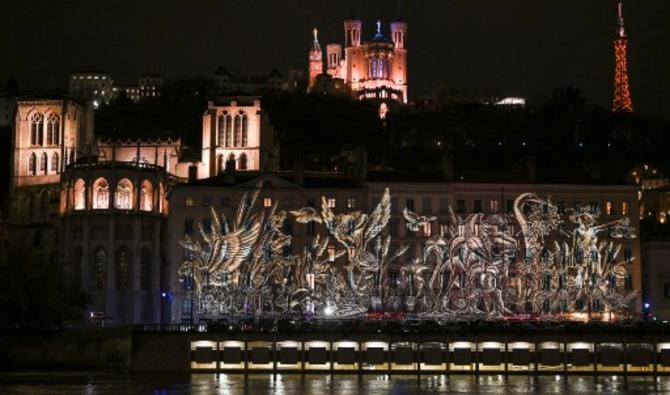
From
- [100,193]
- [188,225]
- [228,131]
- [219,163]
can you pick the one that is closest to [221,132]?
[228,131]

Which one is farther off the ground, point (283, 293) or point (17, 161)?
point (17, 161)

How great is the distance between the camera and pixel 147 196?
424ft

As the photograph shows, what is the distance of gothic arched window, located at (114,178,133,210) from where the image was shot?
127125mm

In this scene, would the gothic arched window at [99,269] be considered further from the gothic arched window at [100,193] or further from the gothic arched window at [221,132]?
the gothic arched window at [221,132]

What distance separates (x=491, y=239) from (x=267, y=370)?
749 inches

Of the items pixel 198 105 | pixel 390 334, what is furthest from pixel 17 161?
pixel 390 334

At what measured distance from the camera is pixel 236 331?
9662 centimetres

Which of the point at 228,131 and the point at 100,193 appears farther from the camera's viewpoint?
the point at 228,131

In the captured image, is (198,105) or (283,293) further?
(198,105)

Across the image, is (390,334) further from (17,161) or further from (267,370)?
(17,161)

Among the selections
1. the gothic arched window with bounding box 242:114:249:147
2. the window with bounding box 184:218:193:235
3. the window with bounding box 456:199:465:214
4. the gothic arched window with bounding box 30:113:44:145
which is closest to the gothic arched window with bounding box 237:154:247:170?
the gothic arched window with bounding box 242:114:249:147

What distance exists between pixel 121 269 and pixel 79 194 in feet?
26.2

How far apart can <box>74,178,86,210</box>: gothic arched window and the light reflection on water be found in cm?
3366

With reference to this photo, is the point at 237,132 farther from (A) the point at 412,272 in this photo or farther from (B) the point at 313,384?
(B) the point at 313,384
